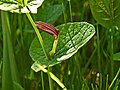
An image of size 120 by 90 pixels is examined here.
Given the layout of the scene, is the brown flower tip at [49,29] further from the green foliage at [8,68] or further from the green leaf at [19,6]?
the green foliage at [8,68]

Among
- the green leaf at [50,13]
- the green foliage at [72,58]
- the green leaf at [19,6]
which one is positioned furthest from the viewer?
the green leaf at [50,13]

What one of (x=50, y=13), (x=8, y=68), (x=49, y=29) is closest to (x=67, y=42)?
(x=49, y=29)

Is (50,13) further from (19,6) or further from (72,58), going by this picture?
(19,6)

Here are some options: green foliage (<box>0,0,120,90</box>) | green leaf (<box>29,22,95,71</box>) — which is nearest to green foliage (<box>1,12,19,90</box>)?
green foliage (<box>0,0,120,90</box>)

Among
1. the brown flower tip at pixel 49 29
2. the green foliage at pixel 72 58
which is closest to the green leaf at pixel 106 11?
the green foliage at pixel 72 58

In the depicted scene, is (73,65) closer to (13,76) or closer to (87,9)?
(13,76)

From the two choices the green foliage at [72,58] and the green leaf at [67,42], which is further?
the green foliage at [72,58]
